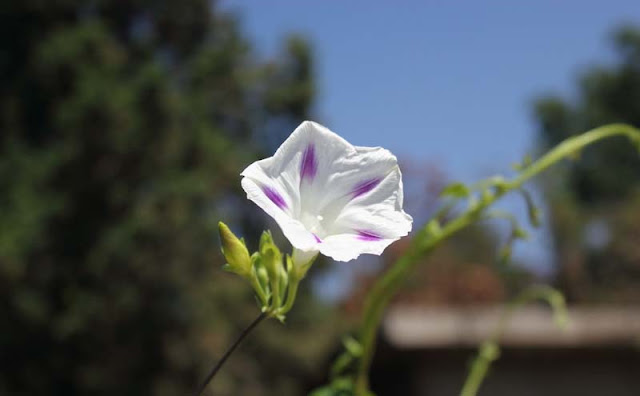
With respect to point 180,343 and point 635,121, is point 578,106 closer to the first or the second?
point 635,121

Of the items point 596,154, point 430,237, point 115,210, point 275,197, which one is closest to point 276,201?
point 275,197

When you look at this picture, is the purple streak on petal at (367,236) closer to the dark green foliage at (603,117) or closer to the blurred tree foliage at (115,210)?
the blurred tree foliage at (115,210)

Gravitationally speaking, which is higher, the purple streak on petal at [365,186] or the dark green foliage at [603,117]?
the dark green foliage at [603,117]

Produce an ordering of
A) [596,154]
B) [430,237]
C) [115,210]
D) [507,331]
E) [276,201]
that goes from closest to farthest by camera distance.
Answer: [276,201] < [430,237] < [507,331] < [115,210] < [596,154]

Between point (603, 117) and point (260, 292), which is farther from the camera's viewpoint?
point (603, 117)

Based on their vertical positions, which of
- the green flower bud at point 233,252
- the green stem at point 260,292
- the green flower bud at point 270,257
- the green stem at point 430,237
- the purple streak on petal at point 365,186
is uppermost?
the green stem at point 430,237

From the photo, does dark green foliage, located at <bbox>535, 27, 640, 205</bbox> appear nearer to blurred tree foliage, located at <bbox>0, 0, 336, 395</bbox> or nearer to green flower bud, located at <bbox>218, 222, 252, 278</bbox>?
blurred tree foliage, located at <bbox>0, 0, 336, 395</bbox>

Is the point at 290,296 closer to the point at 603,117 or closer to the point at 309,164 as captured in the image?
the point at 309,164

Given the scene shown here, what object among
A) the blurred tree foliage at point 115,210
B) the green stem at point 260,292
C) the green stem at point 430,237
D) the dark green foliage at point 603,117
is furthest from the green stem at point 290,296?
the dark green foliage at point 603,117
